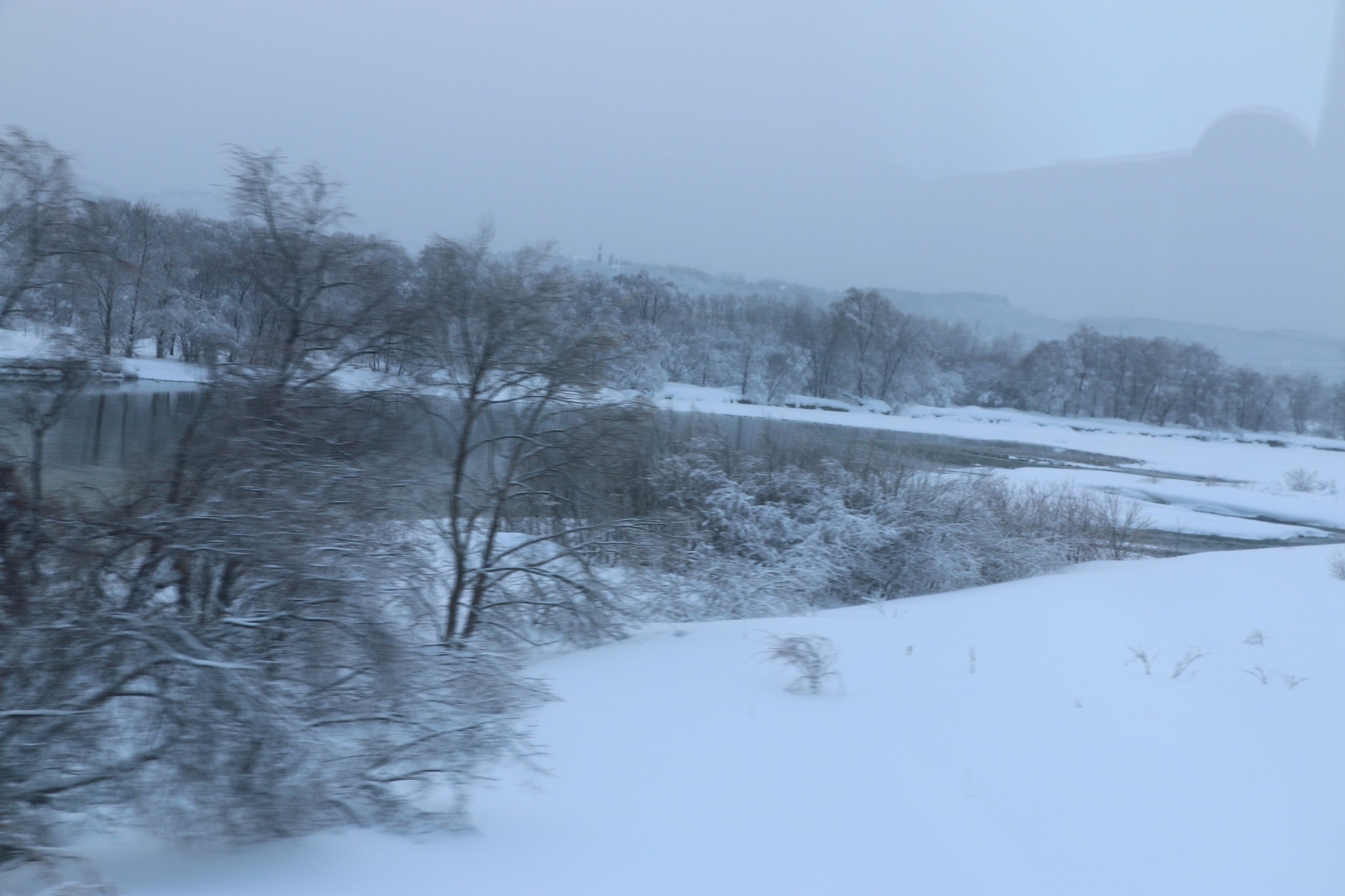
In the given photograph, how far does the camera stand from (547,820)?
469cm

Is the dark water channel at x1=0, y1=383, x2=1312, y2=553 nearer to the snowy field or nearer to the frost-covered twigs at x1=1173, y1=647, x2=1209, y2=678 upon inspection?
the snowy field

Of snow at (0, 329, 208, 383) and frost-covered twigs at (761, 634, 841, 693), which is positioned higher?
snow at (0, 329, 208, 383)

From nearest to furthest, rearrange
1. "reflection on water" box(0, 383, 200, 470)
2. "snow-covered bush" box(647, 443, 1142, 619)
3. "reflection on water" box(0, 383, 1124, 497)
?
"reflection on water" box(0, 383, 200, 470)
"reflection on water" box(0, 383, 1124, 497)
"snow-covered bush" box(647, 443, 1142, 619)

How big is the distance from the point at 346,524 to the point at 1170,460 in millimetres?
56030

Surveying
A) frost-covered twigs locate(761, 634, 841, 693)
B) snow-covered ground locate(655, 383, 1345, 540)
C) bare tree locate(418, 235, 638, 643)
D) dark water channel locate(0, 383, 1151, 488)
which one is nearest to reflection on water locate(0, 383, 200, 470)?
dark water channel locate(0, 383, 1151, 488)

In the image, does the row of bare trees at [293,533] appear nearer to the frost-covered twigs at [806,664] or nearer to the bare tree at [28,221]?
the bare tree at [28,221]

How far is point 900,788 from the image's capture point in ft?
17.3

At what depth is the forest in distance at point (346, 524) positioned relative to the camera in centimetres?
404

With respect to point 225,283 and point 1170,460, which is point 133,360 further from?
point 1170,460

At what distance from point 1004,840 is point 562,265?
29.3 feet

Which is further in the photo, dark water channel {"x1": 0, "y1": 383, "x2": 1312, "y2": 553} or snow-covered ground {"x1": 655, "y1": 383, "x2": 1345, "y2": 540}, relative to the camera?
snow-covered ground {"x1": 655, "y1": 383, "x2": 1345, "y2": 540}

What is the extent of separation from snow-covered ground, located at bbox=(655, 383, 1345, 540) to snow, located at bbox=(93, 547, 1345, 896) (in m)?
10.6

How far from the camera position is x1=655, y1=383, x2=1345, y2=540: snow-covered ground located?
102 feet

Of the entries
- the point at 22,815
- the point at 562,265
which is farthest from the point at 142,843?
the point at 562,265
